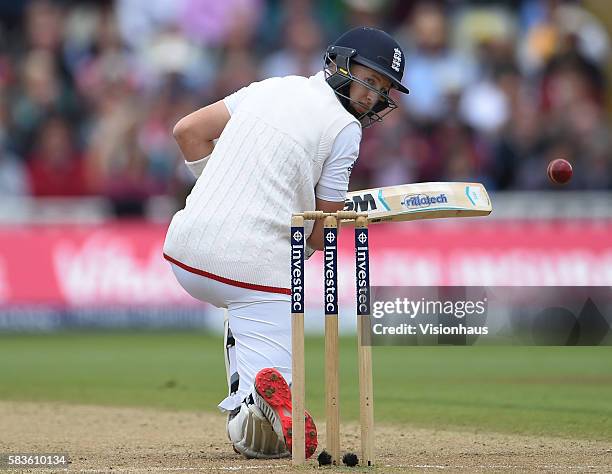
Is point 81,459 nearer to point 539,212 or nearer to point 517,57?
point 539,212

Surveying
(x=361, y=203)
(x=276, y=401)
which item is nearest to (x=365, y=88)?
(x=361, y=203)

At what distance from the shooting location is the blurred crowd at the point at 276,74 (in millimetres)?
14391

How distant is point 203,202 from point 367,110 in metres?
0.82

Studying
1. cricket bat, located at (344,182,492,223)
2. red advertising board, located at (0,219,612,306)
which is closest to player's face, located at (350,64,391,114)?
cricket bat, located at (344,182,492,223)

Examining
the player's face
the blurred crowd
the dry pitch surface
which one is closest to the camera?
the dry pitch surface

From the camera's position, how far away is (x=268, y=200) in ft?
17.6

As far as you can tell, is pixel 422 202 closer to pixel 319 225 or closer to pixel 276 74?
pixel 319 225

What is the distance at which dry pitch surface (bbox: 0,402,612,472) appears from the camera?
5199 millimetres

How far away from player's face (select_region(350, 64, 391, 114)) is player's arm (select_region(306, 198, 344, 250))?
0.44 meters

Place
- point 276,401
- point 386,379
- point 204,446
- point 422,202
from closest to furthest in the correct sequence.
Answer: point 276,401 < point 422,202 < point 204,446 < point 386,379

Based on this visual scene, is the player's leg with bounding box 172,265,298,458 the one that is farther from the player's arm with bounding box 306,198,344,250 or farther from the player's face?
the player's face

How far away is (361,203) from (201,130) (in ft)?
2.58

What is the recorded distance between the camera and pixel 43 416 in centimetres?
742

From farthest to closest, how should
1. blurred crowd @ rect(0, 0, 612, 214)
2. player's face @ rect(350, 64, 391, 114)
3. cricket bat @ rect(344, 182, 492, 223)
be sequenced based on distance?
blurred crowd @ rect(0, 0, 612, 214) < cricket bat @ rect(344, 182, 492, 223) < player's face @ rect(350, 64, 391, 114)
